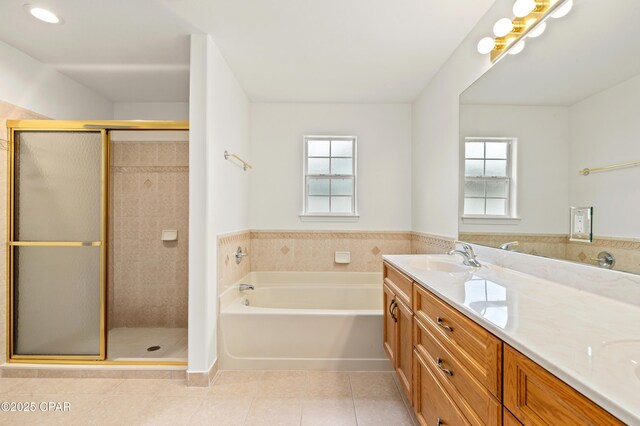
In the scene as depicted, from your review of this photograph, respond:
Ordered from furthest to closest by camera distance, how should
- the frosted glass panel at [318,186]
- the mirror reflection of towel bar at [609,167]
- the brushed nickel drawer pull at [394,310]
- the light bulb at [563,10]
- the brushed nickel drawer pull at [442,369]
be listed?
1. the frosted glass panel at [318,186]
2. the brushed nickel drawer pull at [394,310]
3. the light bulb at [563,10]
4. the brushed nickel drawer pull at [442,369]
5. the mirror reflection of towel bar at [609,167]

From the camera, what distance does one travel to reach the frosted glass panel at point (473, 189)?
1.93 metres

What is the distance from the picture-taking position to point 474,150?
1999 millimetres

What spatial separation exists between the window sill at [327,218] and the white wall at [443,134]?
2.17 ft

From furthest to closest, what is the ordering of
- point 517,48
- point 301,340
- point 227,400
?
point 301,340, point 227,400, point 517,48

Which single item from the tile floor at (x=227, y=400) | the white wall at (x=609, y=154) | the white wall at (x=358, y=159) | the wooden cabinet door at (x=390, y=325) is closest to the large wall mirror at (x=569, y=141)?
the white wall at (x=609, y=154)

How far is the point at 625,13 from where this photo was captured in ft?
3.50

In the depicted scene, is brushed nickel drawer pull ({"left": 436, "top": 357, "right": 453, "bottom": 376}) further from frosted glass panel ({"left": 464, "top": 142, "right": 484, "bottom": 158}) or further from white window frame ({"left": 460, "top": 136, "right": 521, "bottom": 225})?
frosted glass panel ({"left": 464, "top": 142, "right": 484, "bottom": 158})

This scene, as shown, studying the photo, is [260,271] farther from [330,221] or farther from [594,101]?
[594,101]

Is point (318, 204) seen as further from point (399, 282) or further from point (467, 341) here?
point (467, 341)

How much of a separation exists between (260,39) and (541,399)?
2.41 metres

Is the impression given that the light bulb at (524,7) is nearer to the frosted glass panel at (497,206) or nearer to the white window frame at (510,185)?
the white window frame at (510,185)


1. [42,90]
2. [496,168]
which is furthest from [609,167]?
[42,90]

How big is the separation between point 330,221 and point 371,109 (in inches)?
51.4

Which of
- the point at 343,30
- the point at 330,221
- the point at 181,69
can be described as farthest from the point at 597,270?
the point at 181,69
